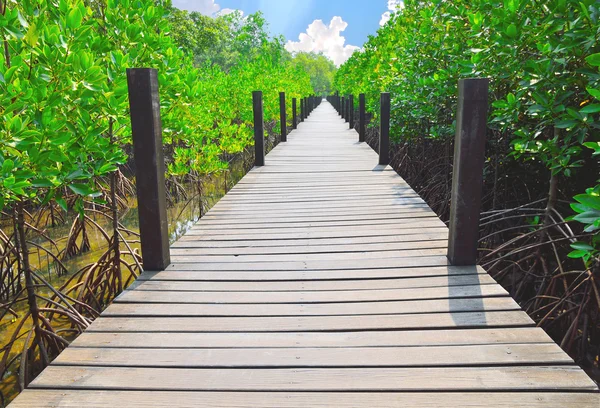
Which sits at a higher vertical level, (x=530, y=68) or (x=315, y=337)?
(x=530, y=68)

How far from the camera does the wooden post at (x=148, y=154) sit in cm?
219

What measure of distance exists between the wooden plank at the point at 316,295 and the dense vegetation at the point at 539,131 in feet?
1.46

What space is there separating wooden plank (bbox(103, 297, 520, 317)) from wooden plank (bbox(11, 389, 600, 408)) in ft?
1.71

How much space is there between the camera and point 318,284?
222 centimetres

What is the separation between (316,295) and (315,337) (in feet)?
1.25

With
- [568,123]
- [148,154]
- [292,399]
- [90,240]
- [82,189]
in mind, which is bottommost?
[90,240]

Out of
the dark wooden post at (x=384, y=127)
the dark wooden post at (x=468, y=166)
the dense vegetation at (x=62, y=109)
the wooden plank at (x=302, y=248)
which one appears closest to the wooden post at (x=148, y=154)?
the dense vegetation at (x=62, y=109)

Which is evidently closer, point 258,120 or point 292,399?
point 292,399

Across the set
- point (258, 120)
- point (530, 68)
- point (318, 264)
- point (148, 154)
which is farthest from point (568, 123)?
point (258, 120)

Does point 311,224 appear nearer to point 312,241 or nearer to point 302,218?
point 302,218

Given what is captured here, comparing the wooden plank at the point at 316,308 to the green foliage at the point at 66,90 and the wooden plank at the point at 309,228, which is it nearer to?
the green foliage at the point at 66,90

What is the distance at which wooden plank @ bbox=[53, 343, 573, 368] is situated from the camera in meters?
A: 1.54

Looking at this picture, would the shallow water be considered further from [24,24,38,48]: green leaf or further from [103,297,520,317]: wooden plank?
[24,24,38,48]: green leaf

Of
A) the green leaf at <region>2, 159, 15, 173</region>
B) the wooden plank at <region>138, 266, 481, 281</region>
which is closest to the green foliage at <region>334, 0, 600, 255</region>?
the wooden plank at <region>138, 266, 481, 281</region>
